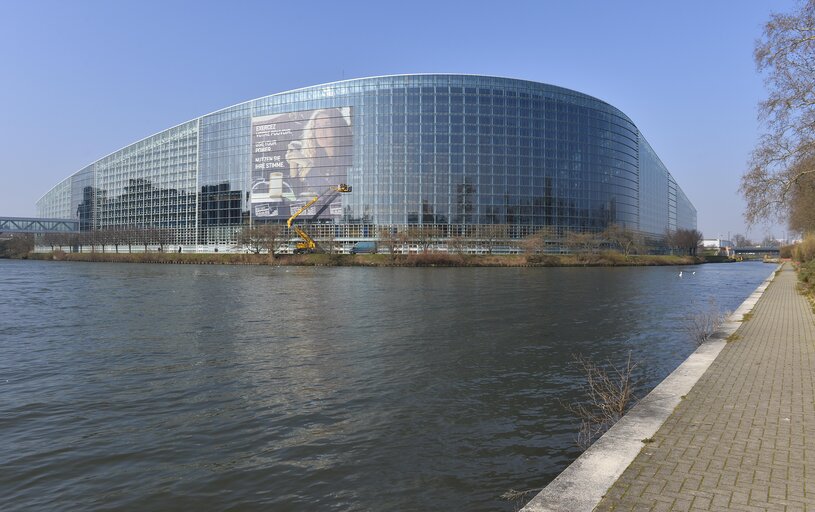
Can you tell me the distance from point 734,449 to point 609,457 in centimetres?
181

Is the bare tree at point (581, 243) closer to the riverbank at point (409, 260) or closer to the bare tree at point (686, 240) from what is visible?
the riverbank at point (409, 260)

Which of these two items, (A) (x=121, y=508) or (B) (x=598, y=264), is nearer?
(A) (x=121, y=508)

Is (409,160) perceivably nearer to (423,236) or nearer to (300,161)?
(423,236)

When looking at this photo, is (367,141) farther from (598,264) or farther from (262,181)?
(598,264)

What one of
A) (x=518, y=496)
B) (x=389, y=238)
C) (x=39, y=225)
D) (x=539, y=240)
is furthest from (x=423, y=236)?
(x=39, y=225)

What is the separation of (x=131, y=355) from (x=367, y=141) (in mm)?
116566

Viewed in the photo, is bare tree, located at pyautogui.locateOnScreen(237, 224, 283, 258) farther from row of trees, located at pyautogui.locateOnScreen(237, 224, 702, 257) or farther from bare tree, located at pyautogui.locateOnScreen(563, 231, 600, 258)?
bare tree, located at pyautogui.locateOnScreen(563, 231, 600, 258)

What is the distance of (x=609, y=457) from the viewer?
264 inches

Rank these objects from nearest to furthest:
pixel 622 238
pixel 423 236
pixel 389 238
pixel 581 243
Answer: pixel 389 238 < pixel 423 236 < pixel 581 243 < pixel 622 238

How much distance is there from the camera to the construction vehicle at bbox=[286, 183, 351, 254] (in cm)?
12040

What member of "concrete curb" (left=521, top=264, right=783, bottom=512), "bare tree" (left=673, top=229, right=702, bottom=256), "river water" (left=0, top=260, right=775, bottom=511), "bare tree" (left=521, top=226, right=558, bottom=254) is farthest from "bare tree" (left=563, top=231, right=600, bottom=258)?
"concrete curb" (left=521, top=264, right=783, bottom=512)

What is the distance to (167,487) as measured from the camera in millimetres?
7621

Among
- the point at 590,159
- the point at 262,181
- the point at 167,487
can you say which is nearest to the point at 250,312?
the point at 167,487

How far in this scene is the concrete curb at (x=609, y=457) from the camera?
5.45 meters
